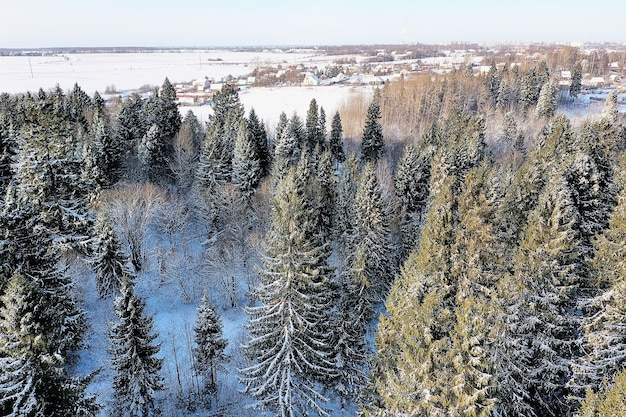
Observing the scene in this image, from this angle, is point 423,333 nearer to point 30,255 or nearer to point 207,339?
point 207,339

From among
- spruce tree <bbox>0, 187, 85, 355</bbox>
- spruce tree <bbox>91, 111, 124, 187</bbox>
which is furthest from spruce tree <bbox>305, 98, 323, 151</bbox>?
spruce tree <bbox>0, 187, 85, 355</bbox>

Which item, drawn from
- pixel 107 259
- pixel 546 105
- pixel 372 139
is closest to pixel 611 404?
pixel 107 259

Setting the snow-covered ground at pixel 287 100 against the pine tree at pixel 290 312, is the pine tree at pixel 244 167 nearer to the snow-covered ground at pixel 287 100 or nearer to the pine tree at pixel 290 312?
the pine tree at pixel 290 312

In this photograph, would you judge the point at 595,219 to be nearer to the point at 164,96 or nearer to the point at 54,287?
the point at 54,287

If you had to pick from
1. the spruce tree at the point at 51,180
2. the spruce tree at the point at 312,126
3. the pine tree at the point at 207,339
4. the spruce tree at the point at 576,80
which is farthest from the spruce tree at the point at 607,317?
the spruce tree at the point at 576,80

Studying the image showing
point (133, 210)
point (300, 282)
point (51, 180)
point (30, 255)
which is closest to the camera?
point (300, 282)
